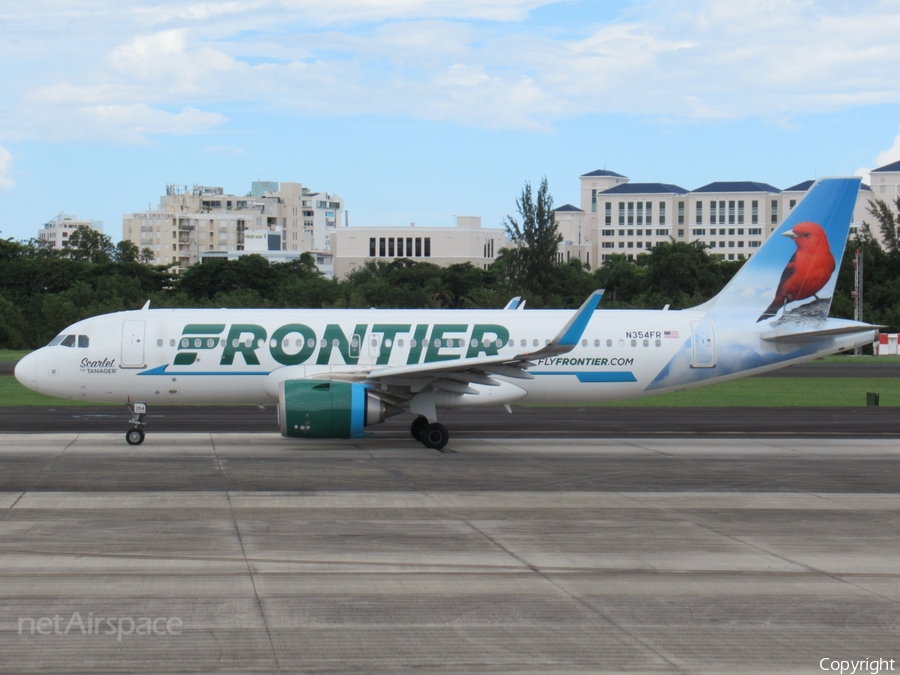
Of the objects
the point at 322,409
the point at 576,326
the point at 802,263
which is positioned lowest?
the point at 322,409

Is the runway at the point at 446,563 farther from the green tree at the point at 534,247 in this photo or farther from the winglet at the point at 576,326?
the green tree at the point at 534,247

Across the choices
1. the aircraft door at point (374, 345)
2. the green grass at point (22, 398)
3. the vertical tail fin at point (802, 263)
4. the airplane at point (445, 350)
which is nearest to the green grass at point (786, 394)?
the vertical tail fin at point (802, 263)

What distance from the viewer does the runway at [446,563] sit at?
9.66 metres

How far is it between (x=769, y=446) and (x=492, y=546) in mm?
14133

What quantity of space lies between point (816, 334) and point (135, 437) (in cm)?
1762

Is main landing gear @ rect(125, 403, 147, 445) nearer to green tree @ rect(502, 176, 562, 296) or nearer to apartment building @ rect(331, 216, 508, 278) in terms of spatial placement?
green tree @ rect(502, 176, 562, 296)

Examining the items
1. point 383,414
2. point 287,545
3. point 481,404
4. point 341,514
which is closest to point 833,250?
point 481,404

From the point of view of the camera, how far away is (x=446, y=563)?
13086 millimetres

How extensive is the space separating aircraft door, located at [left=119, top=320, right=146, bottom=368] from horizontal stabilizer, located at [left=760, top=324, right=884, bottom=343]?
646 inches

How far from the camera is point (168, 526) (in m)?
15.2

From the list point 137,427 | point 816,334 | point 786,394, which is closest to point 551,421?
point 816,334

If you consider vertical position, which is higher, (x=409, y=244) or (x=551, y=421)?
(x=409, y=244)

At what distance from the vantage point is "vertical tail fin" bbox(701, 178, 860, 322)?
27984mm

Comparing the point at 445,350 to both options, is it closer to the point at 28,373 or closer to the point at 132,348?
the point at 132,348
